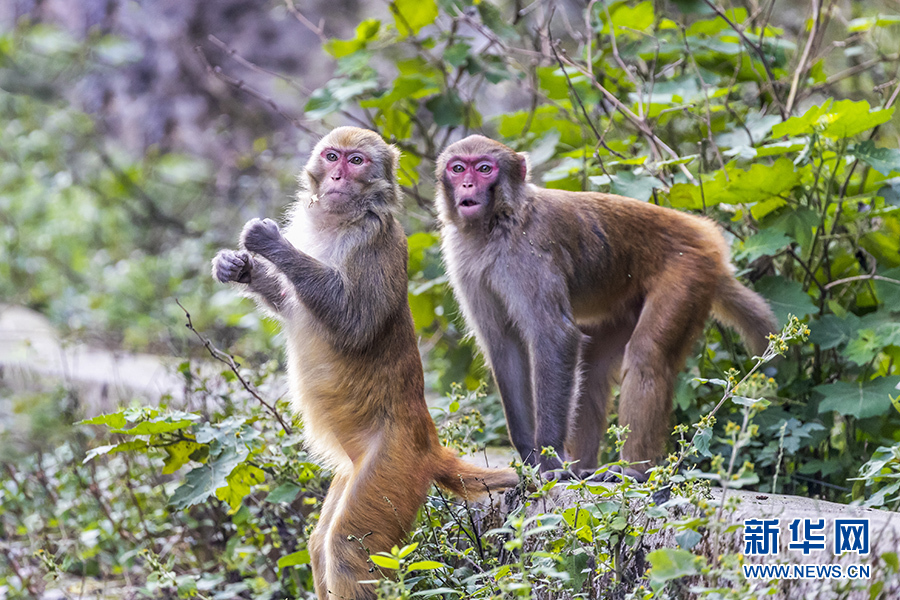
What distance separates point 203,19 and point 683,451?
10803 millimetres

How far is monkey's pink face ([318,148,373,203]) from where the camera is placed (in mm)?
4035

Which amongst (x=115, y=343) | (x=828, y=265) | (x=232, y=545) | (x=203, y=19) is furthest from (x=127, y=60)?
(x=828, y=265)

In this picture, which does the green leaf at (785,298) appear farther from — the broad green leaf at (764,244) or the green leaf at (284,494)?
the green leaf at (284,494)

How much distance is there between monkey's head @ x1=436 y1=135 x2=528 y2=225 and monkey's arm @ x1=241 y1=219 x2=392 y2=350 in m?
0.75

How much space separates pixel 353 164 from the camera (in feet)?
13.4

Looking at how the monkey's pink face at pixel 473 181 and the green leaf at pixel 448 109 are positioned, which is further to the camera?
the green leaf at pixel 448 109

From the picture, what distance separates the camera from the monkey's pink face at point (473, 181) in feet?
14.5

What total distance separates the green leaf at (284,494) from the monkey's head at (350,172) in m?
1.43

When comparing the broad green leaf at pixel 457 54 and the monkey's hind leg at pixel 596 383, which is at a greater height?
the broad green leaf at pixel 457 54

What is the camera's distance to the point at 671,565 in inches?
97.6

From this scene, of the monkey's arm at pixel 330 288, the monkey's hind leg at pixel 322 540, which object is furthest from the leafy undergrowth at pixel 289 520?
the monkey's arm at pixel 330 288

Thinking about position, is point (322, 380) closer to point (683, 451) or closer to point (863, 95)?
point (683, 451)

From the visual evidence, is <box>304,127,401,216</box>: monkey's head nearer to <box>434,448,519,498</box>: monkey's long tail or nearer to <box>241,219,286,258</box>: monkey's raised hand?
<box>241,219,286,258</box>: monkey's raised hand

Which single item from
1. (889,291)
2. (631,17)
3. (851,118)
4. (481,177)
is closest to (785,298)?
(889,291)
